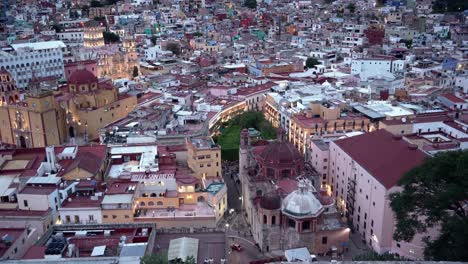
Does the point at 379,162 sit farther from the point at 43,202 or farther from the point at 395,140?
the point at 43,202

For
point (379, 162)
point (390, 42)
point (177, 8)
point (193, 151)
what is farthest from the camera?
point (177, 8)

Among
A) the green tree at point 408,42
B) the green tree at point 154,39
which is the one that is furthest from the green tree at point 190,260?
the green tree at point 154,39

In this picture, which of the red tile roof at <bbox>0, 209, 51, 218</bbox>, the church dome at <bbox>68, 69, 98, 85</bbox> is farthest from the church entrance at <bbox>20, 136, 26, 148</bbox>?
the red tile roof at <bbox>0, 209, 51, 218</bbox>

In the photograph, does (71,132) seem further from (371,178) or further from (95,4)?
(95,4)

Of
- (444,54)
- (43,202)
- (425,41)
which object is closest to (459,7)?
(425,41)

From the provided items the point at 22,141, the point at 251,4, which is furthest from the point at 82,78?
the point at 251,4

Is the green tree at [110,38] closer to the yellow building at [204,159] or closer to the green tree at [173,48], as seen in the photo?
the green tree at [173,48]
